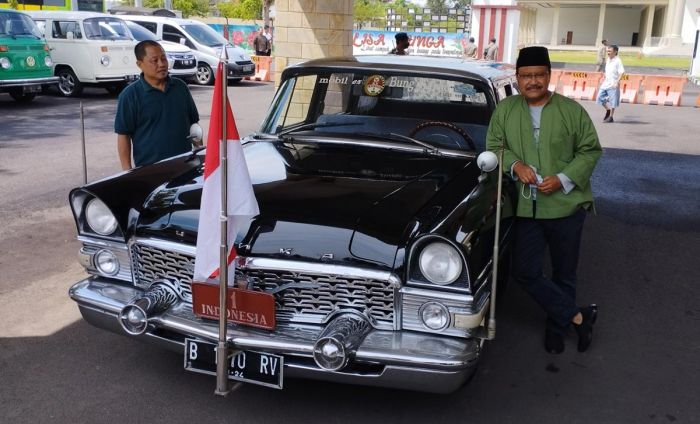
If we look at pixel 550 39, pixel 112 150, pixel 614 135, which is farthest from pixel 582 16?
pixel 112 150

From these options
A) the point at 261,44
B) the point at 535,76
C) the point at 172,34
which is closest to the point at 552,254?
the point at 535,76

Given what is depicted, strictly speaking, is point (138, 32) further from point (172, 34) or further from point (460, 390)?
point (460, 390)

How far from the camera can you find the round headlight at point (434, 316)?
3143mm

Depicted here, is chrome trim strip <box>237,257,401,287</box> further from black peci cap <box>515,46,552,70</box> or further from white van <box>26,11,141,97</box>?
white van <box>26,11,141,97</box>

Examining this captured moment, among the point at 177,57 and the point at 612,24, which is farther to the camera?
the point at 612,24

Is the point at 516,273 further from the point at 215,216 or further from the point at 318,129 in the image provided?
the point at 215,216

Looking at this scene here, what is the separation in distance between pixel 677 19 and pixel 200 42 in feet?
139

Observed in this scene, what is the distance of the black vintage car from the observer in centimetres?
311

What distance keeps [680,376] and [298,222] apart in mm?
2376

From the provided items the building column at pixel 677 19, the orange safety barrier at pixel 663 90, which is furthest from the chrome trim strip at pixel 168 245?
the building column at pixel 677 19

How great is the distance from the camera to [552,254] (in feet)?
13.6

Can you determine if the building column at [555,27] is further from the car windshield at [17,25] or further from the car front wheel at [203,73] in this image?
the car windshield at [17,25]

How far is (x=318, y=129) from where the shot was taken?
4633 mm

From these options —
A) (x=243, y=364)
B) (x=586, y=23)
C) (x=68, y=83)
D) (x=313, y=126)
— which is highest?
(x=586, y=23)
